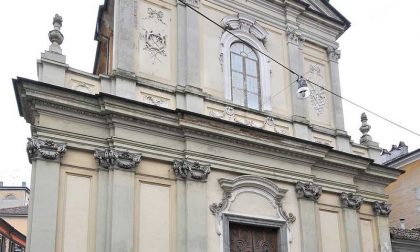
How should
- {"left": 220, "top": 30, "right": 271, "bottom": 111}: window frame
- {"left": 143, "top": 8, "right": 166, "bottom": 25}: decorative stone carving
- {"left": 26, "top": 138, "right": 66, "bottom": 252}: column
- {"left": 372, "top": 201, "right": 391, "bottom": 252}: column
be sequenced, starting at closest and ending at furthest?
1. {"left": 26, "top": 138, "right": 66, "bottom": 252}: column
2. {"left": 143, "top": 8, "right": 166, "bottom": 25}: decorative stone carving
3. {"left": 220, "top": 30, "right": 271, "bottom": 111}: window frame
4. {"left": 372, "top": 201, "right": 391, "bottom": 252}: column

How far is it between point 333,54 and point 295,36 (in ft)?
5.65

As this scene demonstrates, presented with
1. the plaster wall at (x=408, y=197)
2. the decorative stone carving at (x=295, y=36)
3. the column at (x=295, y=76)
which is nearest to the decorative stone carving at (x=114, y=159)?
the column at (x=295, y=76)

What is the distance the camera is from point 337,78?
18.1 m

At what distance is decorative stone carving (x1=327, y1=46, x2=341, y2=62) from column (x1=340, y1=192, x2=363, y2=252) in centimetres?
462

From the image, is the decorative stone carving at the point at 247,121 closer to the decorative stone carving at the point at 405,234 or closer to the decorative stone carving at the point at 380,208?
the decorative stone carving at the point at 380,208

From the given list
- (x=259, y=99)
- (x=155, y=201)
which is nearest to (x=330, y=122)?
(x=259, y=99)

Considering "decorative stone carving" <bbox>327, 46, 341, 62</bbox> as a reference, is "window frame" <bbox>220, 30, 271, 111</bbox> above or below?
below

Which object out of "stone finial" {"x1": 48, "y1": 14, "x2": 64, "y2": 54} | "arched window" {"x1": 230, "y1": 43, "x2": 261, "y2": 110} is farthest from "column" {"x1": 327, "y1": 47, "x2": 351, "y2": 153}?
"stone finial" {"x1": 48, "y1": 14, "x2": 64, "y2": 54}

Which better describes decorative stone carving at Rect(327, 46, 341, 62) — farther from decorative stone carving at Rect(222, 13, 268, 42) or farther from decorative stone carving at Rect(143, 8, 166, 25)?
decorative stone carving at Rect(143, 8, 166, 25)

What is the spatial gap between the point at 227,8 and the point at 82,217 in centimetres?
767

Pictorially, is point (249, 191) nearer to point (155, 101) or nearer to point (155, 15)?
point (155, 101)

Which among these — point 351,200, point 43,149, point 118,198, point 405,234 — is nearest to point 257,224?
point 351,200

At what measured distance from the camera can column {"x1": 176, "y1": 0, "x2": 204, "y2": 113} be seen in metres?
14.4

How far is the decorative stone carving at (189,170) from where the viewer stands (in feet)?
44.2
